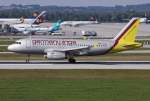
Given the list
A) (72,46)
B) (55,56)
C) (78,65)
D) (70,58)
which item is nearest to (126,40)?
(72,46)

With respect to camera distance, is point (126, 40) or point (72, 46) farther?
point (126, 40)

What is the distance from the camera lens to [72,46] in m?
64.6

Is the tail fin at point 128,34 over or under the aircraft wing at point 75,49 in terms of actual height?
over
